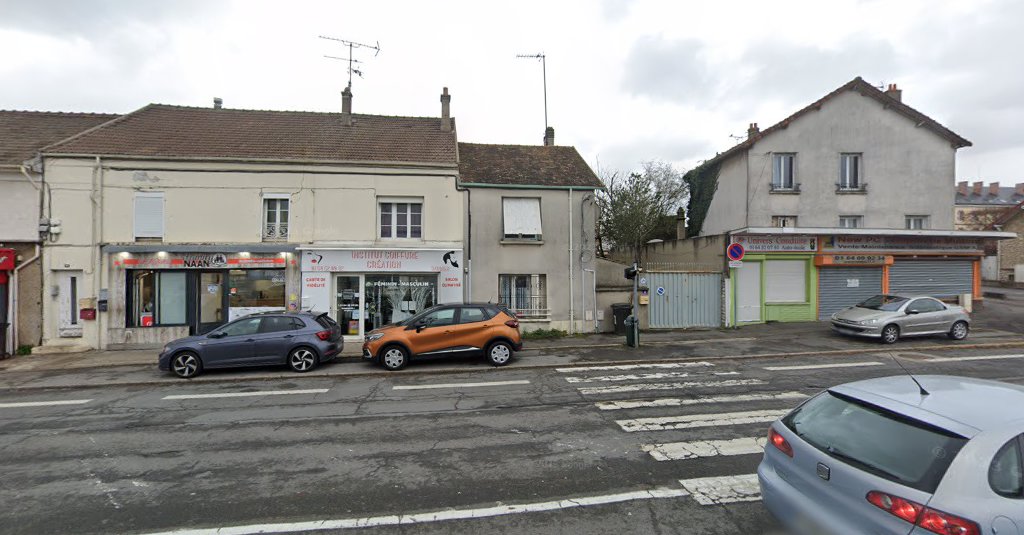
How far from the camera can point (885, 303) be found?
13453 mm

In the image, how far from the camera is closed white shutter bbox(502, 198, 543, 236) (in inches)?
589

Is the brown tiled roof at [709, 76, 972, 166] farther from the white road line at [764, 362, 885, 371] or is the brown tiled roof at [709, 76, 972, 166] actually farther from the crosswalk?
the crosswalk

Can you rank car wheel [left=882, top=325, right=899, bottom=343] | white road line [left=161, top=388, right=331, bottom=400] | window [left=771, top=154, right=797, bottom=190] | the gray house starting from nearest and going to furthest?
1. white road line [left=161, top=388, right=331, bottom=400]
2. car wheel [left=882, top=325, right=899, bottom=343]
3. the gray house
4. window [left=771, top=154, right=797, bottom=190]

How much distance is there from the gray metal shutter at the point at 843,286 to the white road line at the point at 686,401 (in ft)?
37.0

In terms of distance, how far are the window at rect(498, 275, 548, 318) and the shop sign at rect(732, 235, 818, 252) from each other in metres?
7.61

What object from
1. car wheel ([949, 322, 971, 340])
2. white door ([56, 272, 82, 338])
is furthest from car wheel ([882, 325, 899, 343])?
white door ([56, 272, 82, 338])

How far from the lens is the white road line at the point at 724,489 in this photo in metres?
4.20

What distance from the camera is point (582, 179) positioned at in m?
15.6

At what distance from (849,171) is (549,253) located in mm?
13265

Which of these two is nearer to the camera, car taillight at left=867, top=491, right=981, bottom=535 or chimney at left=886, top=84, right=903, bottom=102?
car taillight at left=867, top=491, right=981, bottom=535

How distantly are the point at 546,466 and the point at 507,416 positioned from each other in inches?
76.4

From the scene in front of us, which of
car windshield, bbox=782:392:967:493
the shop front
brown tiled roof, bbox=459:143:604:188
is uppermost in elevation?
brown tiled roof, bbox=459:143:604:188

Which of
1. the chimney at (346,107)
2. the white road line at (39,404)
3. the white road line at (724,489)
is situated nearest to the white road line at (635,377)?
the white road line at (724,489)

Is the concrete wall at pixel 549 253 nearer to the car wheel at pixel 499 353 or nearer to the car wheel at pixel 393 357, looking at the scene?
the car wheel at pixel 499 353
